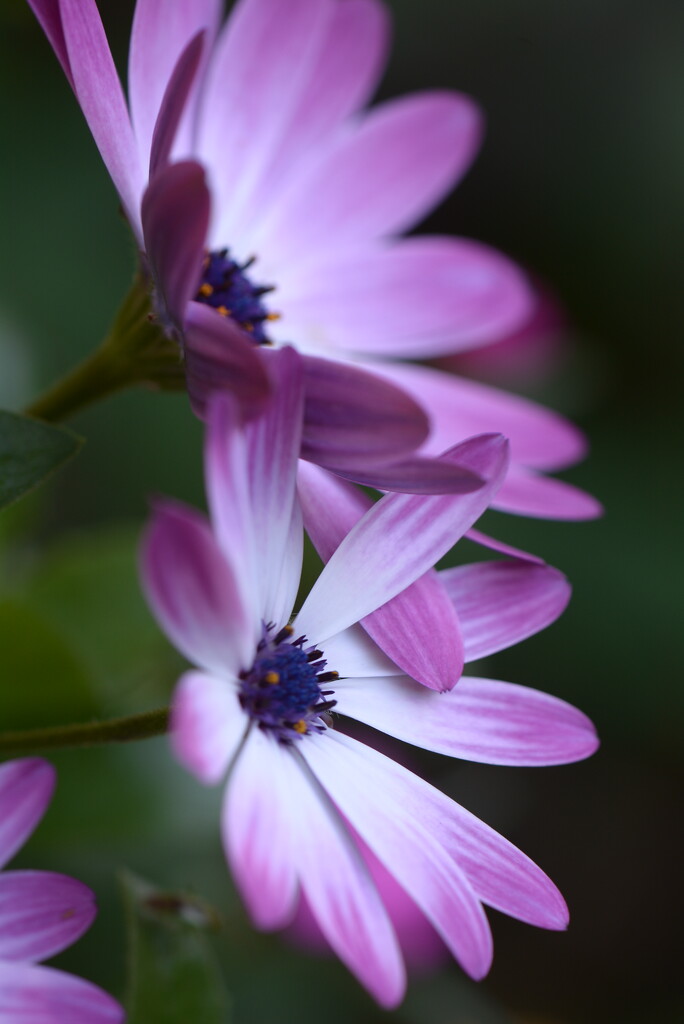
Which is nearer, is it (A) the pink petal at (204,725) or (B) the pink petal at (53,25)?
(A) the pink petal at (204,725)

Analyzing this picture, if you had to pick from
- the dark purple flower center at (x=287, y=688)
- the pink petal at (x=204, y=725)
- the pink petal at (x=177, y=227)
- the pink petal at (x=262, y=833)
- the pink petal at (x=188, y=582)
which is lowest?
the dark purple flower center at (x=287, y=688)

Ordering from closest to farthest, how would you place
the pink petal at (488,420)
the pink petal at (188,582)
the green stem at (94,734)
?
the pink petal at (188,582)
the green stem at (94,734)
the pink petal at (488,420)

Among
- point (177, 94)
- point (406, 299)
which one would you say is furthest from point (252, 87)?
point (177, 94)

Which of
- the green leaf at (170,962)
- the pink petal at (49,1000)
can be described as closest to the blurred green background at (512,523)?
the green leaf at (170,962)

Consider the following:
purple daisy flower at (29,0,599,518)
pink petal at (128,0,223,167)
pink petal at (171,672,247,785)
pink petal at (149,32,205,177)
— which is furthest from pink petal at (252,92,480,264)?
pink petal at (171,672,247,785)

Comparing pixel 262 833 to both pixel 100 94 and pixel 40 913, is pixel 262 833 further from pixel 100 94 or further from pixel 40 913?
pixel 100 94

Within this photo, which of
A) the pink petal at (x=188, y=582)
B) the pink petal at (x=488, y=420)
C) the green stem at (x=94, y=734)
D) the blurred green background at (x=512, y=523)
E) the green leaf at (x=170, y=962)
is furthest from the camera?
the blurred green background at (x=512, y=523)

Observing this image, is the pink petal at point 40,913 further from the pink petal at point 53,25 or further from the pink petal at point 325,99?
the pink petal at point 325,99
